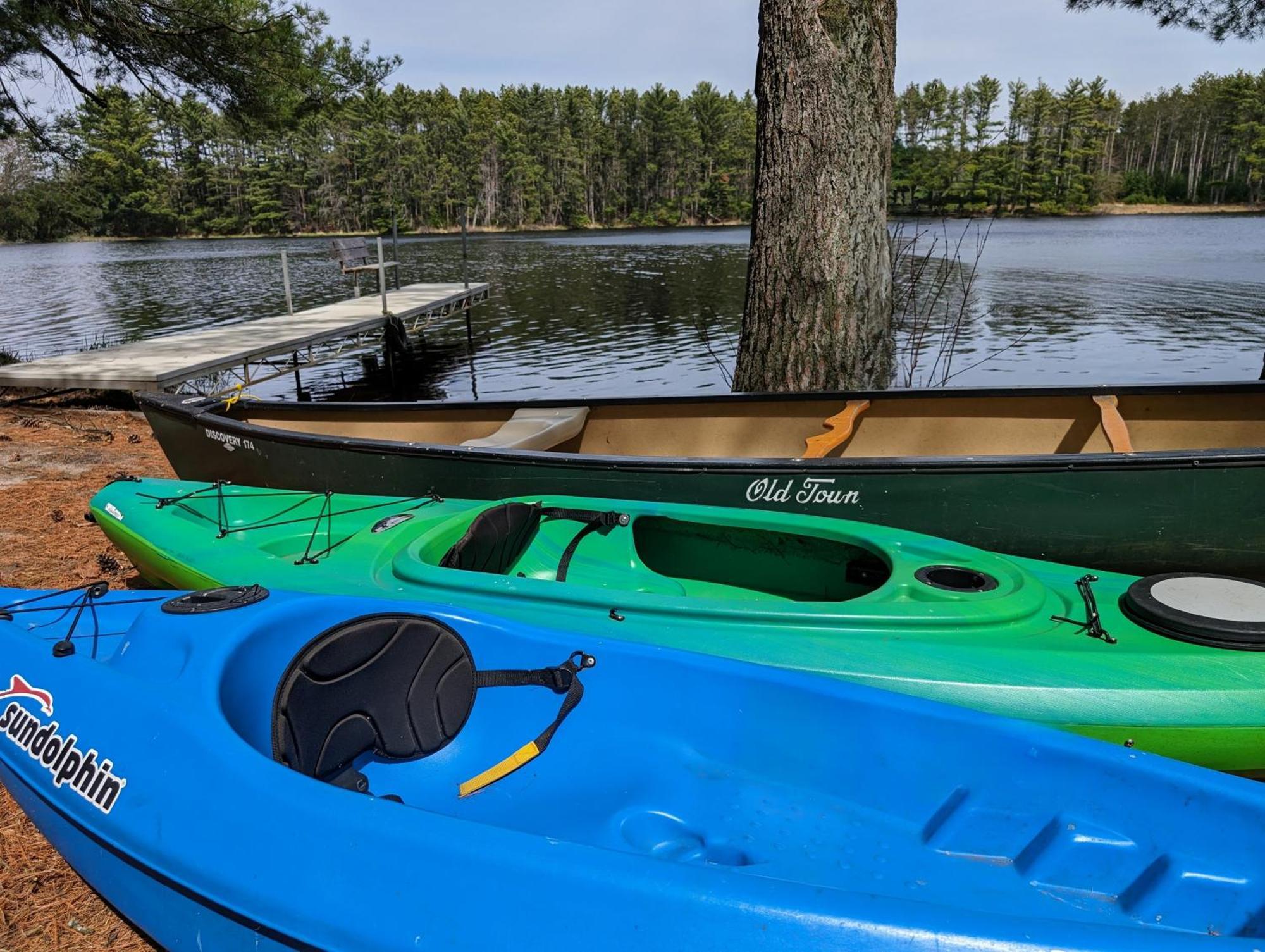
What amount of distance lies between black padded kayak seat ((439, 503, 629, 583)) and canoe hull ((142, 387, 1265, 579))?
0.54m

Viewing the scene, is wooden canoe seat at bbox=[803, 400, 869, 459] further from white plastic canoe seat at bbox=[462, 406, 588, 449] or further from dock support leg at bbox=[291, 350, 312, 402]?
dock support leg at bbox=[291, 350, 312, 402]

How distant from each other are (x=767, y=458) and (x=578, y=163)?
257ft

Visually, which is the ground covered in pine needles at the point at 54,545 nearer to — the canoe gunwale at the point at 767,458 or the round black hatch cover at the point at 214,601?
the round black hatch cover at the point at 214,601

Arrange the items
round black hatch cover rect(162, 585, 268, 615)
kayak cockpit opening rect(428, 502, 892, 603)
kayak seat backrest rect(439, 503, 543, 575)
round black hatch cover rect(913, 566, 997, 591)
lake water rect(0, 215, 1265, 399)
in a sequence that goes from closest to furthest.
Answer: round black hatch cover rect(162, 585, 268, 615)
round black hatch cover rect(913, 566, 997, 591)
kayak seat backrest rect(439, 503, 543, 575)
kayak cockpit opening rect(428, 502, 892, 603)
lake water rect(0, 215, 1265, 399)

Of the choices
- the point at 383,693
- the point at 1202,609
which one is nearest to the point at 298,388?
the point at 383,693

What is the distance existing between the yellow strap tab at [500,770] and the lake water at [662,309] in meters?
4.94

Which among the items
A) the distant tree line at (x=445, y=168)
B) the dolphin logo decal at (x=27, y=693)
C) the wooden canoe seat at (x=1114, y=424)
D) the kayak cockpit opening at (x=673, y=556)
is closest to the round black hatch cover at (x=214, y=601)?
the dolphin logo decal at (x=27, y=693)

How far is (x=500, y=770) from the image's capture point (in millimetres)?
2639

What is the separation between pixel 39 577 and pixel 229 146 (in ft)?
268

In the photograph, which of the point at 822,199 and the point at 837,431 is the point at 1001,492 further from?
the point at 822,199

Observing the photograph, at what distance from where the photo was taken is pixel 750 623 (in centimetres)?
328

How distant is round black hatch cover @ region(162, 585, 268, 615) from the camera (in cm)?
274

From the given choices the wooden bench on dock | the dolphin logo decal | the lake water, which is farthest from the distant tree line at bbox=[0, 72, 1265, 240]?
the dolphin logo decal

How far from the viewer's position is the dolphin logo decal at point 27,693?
252cm
